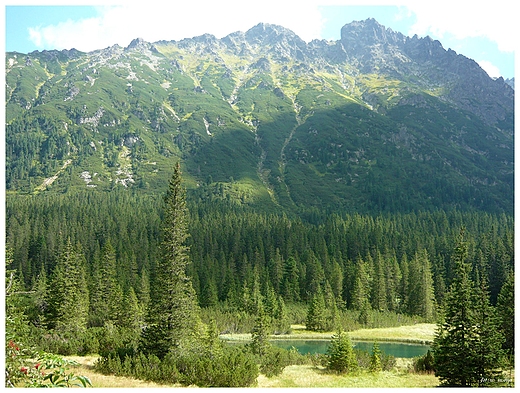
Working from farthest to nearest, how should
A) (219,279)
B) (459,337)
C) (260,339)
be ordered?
1. (219,279)
2. (260,339)
3. (459,337)

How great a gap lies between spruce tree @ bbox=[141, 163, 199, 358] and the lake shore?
38834 millimetres

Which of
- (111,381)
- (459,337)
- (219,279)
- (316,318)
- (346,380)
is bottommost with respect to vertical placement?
(316,318)

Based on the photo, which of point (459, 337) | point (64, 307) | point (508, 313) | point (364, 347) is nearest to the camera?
point (459, 337)

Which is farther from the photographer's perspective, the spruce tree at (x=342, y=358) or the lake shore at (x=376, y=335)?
the lake shore at (x=376, y=335)

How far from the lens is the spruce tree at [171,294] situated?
3706 cm

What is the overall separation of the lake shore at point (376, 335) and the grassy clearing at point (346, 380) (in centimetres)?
3730

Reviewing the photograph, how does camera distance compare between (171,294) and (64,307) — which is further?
(64,307)

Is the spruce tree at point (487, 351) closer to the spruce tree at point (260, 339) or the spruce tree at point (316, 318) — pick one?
the spruce tree at point (260, 339)

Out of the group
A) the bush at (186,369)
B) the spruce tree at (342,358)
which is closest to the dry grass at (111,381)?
the bush at (186,369)

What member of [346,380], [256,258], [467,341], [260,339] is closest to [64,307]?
[260,339]

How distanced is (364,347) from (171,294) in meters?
43.8

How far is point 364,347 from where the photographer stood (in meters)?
70.3

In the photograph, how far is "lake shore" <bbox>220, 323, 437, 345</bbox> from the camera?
253 ft

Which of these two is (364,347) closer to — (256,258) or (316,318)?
(316,318)
